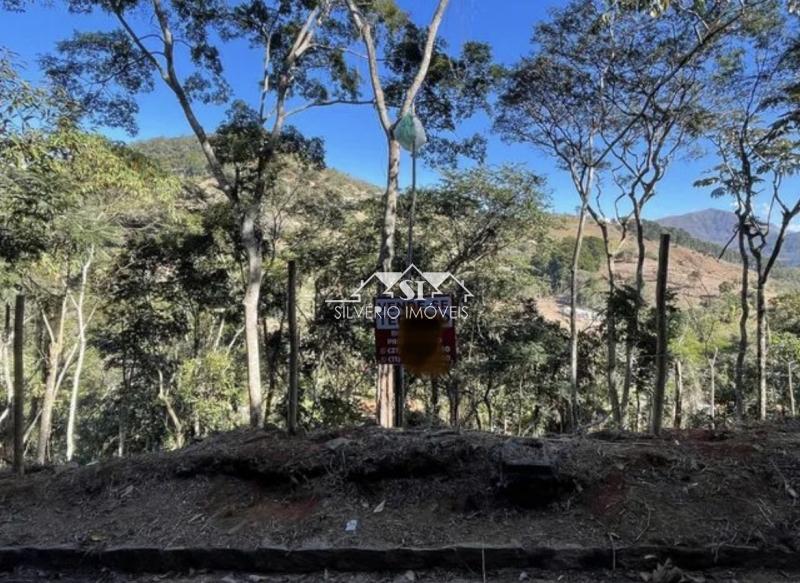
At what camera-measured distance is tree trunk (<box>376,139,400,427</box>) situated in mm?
6879

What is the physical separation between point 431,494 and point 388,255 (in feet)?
16.2

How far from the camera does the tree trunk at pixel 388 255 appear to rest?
6879mm

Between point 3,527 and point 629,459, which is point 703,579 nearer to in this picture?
point 629,459

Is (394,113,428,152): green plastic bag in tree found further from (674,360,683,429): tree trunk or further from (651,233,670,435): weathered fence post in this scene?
(674,360,683,429): tree trunk

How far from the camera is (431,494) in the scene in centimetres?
308

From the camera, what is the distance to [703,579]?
2426mm

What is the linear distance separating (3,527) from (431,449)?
2614 millimetres

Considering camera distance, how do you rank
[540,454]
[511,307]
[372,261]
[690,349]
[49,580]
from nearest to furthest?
[49,580], [540,454], [372,261], [511,307], [690,349]

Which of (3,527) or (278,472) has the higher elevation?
(278,472)

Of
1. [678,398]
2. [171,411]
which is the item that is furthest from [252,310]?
[678,398]

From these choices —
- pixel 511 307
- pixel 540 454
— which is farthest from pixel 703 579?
pixel 511 307

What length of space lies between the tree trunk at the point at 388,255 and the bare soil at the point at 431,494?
326cm

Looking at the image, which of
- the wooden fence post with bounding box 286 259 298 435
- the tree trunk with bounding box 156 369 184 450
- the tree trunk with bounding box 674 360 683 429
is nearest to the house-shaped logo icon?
the wooden fence post with bounding box 286 259 298 435

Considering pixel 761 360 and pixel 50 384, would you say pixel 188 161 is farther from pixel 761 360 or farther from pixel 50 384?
pixel 761 360
